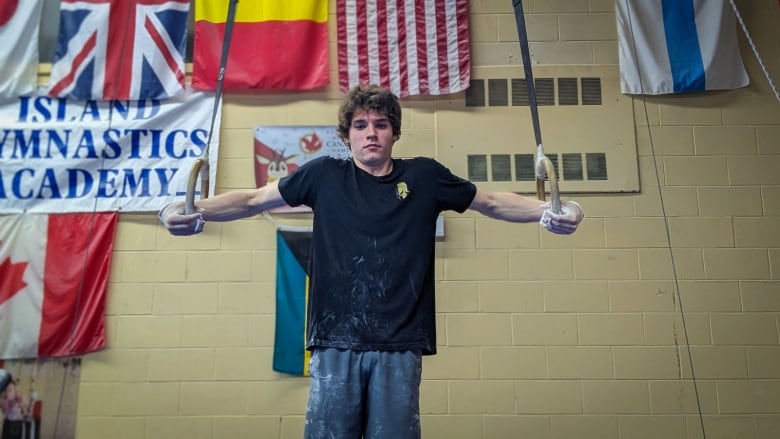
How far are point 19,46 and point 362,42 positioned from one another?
206 cm

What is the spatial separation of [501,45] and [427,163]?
1.99 m

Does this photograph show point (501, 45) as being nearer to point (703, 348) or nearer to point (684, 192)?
point (684, 192)

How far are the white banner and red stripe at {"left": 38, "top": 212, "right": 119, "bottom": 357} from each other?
0.11m

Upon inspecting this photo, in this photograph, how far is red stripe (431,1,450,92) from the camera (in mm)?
3574

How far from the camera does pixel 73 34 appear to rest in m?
3.64

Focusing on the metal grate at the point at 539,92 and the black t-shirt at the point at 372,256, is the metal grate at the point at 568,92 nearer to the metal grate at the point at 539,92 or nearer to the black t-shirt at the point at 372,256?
the metal grate at the point at 539,92

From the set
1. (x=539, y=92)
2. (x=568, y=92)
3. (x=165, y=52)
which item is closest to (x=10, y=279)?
(x=165, y=52)

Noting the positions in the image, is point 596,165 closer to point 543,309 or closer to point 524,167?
point 524,167

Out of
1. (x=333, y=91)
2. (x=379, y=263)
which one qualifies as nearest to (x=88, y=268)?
(x=333, y=91)

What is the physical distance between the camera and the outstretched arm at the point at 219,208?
1.94 meters

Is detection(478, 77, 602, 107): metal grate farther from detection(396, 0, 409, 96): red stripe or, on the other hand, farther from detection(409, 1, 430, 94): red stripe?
detection(396, 0, 409, 96): red stripe

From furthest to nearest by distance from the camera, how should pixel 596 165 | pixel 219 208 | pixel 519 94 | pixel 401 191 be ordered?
pixel 519 94
pixel 596 165
pixel 219 208
pixel 401 191

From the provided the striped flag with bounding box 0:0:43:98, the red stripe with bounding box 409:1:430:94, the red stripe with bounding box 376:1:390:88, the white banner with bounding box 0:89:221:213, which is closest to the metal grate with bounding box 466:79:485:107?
the red stripe with bounding box 409:1:430:94

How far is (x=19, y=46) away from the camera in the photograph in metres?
3.64
